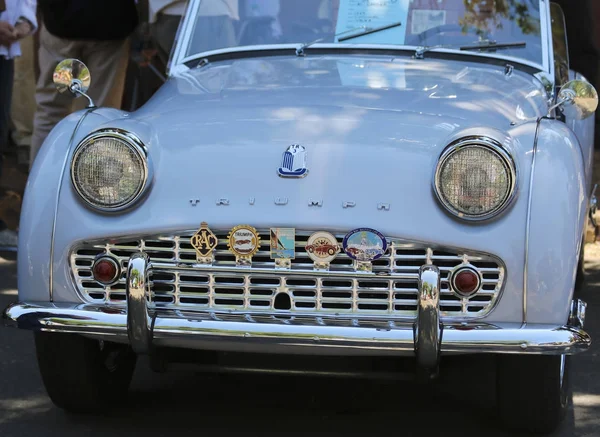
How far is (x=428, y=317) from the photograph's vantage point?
3.29 metres

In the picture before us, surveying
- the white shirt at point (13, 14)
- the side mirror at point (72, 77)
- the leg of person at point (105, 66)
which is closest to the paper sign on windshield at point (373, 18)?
the side mirror at point (72, 77)

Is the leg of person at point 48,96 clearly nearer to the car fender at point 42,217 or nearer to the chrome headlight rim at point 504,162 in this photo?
the car fender at point 42,217

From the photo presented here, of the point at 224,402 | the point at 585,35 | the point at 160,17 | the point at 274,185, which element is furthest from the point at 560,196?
the point at 585,35

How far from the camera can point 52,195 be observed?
371 centimetres

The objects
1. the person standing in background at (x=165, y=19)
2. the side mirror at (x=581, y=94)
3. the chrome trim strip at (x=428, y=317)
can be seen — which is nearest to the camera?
the chrome trim strip at (x=428, y=317)

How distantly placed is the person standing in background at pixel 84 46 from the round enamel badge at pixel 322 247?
381 centimetres

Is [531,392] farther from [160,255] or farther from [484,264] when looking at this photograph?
[160,255]

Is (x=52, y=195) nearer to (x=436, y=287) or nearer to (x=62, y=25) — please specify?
(x=436, y=287)

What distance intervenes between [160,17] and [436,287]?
4.29m

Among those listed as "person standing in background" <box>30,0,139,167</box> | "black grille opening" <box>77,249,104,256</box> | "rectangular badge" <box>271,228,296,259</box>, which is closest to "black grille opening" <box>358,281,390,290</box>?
"rectangular badge" <box>271,228,296,259</box>

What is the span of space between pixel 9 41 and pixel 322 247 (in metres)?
3.88

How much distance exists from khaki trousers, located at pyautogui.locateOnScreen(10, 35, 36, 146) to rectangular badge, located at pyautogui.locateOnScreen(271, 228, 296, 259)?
5.68 metres

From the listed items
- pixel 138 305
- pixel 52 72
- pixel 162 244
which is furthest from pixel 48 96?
pixel 138 305

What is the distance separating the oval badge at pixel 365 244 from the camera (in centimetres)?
341
